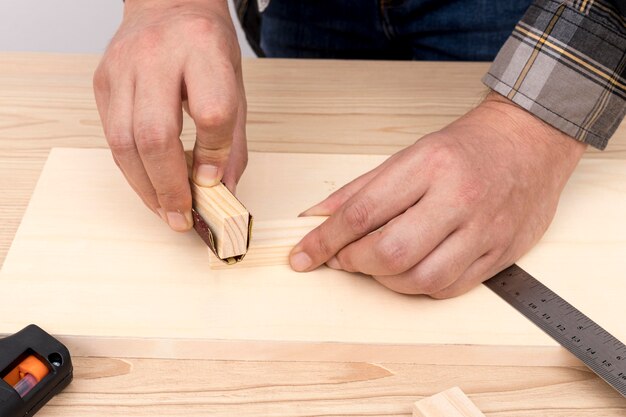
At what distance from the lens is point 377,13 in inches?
65.6

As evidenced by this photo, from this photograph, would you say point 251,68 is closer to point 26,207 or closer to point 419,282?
point 26,207

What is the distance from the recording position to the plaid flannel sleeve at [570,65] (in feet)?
3.83

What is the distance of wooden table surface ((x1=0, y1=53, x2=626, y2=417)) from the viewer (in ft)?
3.14

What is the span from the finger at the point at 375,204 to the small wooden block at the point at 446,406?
0.86 ft

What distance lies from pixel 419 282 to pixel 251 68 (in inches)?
31.2

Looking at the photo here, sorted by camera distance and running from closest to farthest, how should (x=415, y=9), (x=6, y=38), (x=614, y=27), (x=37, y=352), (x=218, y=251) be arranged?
1. (x=37, y=352)
2. (x=218, y=251)
3. (x=614, y=27)
4. (x=415, y=9)
5. (x=6, y=38)

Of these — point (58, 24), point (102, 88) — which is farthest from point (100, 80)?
point (58, 24)

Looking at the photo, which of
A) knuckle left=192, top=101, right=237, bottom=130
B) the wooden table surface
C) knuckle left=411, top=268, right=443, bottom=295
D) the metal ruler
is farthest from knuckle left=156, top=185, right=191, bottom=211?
the metal ruler

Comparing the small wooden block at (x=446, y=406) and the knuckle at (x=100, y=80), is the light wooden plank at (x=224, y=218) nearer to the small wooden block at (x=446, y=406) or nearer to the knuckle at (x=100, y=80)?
the knuckle at (x=100, y=80)

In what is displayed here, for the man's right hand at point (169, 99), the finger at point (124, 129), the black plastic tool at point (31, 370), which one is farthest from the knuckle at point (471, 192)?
the black plastic tool at point (31, 370)

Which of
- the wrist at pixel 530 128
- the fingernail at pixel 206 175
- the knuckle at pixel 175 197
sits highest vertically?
the wrist at pixel 530 128

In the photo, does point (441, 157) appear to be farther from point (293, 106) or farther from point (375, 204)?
point (293, 106)

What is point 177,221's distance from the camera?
1.09 m

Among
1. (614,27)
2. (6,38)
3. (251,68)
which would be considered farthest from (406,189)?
(6,38)
